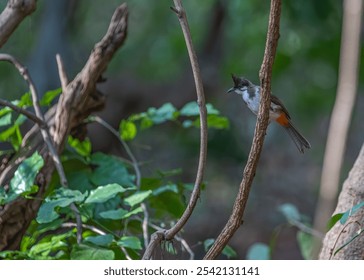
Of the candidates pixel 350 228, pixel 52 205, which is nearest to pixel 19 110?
pixel 52 205

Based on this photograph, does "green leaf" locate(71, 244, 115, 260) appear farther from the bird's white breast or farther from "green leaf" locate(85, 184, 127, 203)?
the bird's white breast

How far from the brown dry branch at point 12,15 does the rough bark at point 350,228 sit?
1.04m

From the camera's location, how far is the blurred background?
5.99 m

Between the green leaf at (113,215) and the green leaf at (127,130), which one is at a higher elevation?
the green leaf at (127,130)

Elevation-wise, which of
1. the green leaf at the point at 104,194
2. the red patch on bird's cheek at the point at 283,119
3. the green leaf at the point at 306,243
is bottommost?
the green leaf at the point at 306,243

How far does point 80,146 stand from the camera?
2.34m

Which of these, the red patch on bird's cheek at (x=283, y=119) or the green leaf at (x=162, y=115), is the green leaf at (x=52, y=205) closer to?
the green leaf at (x=162, y=115)

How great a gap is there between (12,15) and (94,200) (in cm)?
67

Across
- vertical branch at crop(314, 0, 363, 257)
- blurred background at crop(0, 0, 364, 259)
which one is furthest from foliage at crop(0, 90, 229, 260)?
blurred background at crop(0, 0, 364, 259)

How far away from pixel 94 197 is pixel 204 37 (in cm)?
516

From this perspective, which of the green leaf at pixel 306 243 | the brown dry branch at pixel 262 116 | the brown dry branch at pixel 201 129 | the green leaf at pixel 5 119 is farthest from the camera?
the green leaf at pixel 306 243

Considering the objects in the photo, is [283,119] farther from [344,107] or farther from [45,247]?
[344,107]

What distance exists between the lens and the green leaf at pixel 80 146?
233cm

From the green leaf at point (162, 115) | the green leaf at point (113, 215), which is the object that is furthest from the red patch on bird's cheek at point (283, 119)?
the green leaf at point (113, 215)
